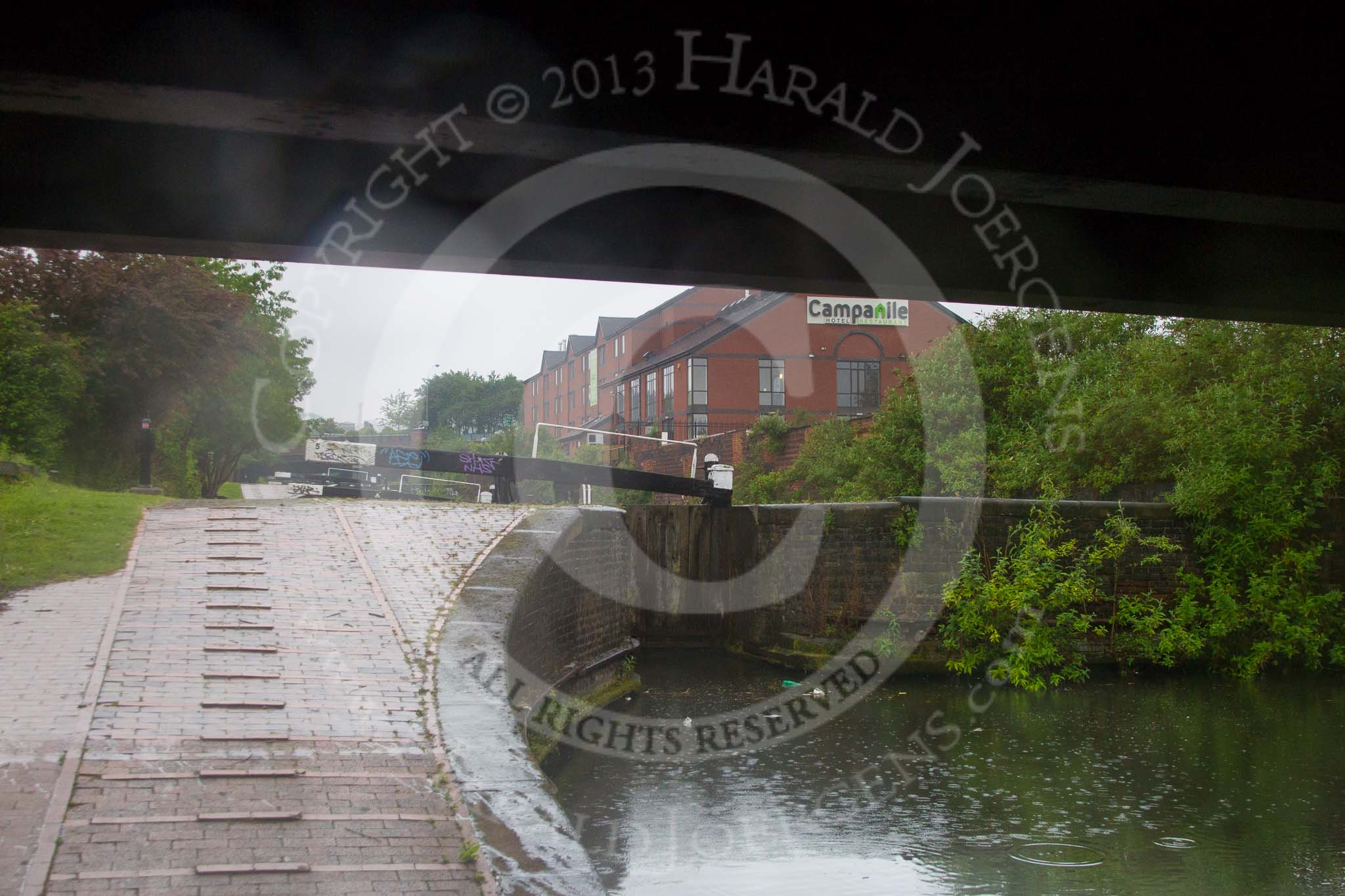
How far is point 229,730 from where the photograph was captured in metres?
6.22

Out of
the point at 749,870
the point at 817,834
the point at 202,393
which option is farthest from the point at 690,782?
the point at 202,393

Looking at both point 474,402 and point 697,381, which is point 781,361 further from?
point 474,402

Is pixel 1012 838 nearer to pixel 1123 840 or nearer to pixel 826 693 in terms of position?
pixel 1123 840

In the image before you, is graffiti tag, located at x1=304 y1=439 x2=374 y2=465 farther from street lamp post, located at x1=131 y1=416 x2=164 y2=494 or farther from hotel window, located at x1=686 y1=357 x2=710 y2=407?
hotel window, located at x1=686 y1=357 x2=710 y2=407

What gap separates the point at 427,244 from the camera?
171 inches

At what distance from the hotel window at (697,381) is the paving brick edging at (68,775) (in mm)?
26267

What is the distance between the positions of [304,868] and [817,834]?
392 centimetres

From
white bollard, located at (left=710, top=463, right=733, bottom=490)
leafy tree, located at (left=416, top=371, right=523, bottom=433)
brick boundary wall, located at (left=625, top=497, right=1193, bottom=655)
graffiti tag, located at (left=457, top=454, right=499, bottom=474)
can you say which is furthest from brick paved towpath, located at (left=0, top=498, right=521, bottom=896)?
leafy tree, located at (left=416, top=371, right=523, bottom=433)

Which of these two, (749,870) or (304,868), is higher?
(304,868)

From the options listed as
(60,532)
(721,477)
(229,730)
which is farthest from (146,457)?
(229,730)

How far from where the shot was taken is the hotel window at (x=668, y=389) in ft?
118

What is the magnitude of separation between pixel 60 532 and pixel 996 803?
8.77m

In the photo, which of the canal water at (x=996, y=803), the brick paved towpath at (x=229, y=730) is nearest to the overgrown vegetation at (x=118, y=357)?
the brick paved towpath at (x=229, y=730)

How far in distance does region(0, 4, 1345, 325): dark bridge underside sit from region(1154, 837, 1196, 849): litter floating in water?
15.0 ft
